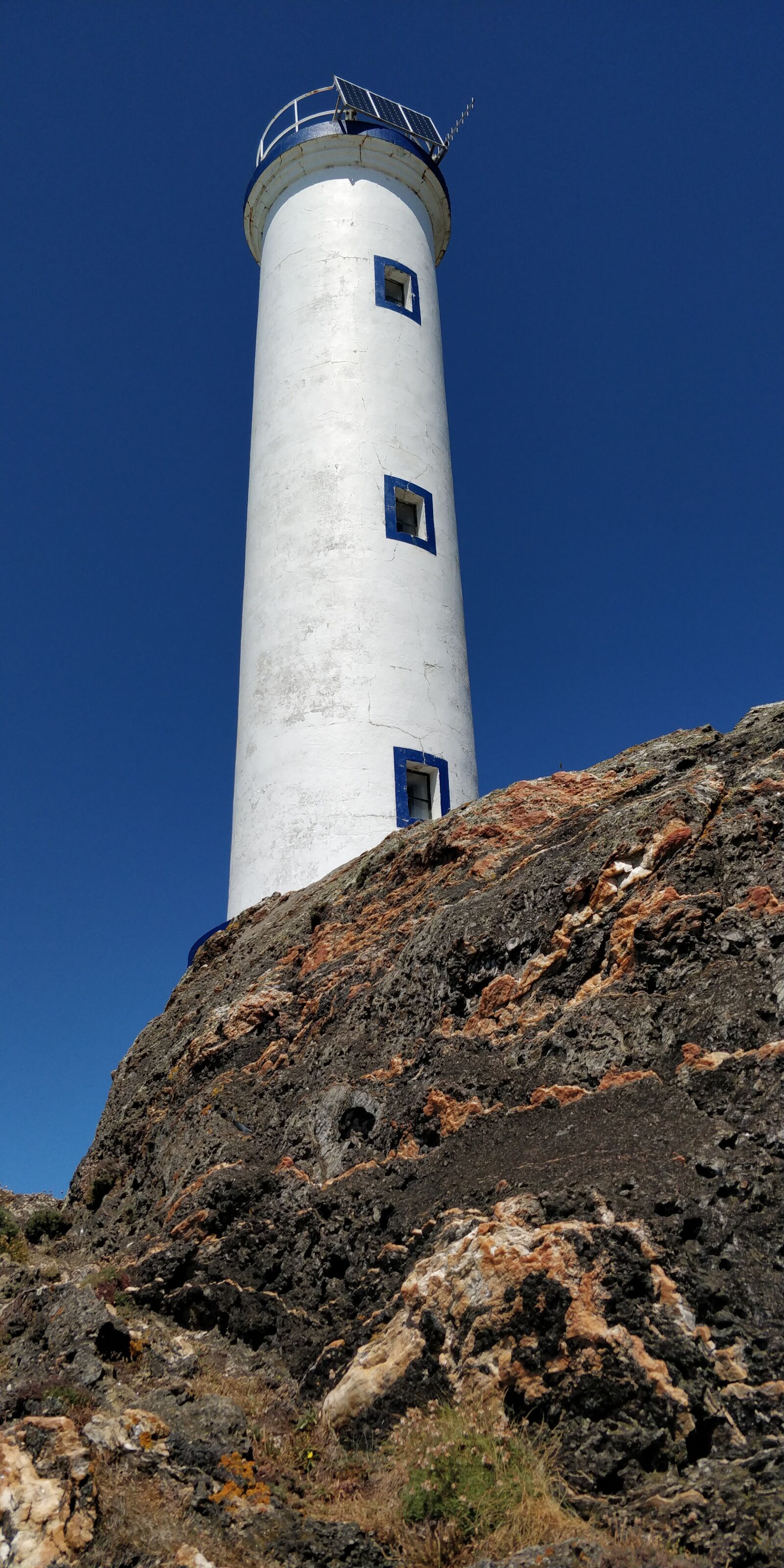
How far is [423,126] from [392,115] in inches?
33.8

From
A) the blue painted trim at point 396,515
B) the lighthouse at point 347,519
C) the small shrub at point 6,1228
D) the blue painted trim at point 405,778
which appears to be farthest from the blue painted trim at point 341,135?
the small shrub at point 6,1228

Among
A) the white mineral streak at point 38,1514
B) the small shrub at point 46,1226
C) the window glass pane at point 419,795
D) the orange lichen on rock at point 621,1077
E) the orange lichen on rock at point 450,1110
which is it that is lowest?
the white mineral streak at point 38,1514

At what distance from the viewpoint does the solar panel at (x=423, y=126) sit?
982 inches

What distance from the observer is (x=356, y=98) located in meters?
24.5

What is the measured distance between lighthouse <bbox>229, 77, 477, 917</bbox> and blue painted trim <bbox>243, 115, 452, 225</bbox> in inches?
1.7

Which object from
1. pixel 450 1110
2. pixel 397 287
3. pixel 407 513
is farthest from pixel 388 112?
pixel 450 1110

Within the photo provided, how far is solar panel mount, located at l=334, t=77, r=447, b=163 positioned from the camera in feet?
78.7

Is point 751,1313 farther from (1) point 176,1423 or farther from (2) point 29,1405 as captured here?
(2) point 29,1405

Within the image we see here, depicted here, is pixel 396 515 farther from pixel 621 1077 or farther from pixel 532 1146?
pixel 532 1146

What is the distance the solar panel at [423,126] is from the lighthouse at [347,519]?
10 centimetres

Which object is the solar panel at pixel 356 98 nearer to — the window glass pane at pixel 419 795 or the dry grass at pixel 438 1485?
the window glass pane at pixel 419 795

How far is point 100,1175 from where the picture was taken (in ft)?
41.1

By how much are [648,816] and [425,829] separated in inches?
150

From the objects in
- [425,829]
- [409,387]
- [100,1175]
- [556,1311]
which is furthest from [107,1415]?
[409,387]
